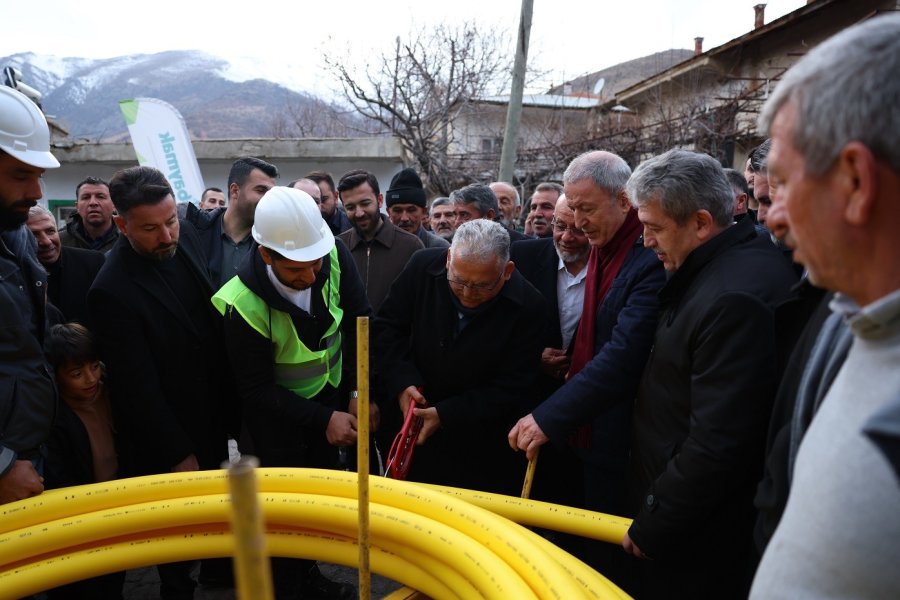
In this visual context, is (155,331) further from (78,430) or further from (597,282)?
(597,282)

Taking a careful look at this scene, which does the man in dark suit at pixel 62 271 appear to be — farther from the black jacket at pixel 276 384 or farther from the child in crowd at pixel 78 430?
the black jacket at pixel 276 384

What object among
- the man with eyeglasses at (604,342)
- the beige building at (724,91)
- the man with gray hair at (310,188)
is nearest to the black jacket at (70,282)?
the man with gray hair at (310,188)

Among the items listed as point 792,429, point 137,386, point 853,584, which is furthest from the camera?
point 137,386

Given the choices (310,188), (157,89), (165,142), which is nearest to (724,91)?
(165,142)

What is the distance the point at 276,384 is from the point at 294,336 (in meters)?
0.23

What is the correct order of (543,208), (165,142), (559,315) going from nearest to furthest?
(559,315)
(543,208)
(165,142)

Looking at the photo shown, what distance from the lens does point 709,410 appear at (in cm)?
177

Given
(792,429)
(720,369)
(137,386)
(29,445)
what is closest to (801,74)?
(792,429)

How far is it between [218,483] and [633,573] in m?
1.57

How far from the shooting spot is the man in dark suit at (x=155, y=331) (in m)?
2.61

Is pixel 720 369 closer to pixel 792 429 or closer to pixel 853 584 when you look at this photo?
pixel 792 429

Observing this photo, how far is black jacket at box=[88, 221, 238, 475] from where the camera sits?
2.60 m

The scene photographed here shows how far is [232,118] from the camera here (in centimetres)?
8612

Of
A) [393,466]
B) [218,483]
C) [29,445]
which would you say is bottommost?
[393,466]
